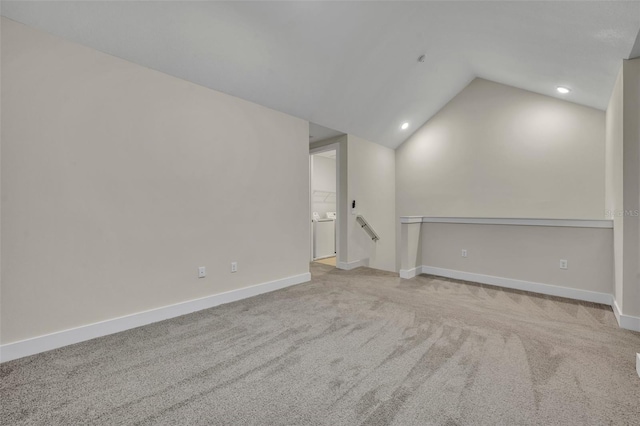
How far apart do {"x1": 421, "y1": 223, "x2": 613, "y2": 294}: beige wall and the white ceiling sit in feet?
5.84

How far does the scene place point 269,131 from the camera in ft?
12.0

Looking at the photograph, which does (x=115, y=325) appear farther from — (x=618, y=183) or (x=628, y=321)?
(x=618, y=183)

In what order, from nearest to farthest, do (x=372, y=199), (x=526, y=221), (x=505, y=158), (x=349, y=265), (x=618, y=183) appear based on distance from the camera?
(x=618, y=183), (x=526, y=221), (x=505, y=158), (x=349, y=265), (x=372, y=199)

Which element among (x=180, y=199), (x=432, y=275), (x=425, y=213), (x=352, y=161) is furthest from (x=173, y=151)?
(x=425, y=213)

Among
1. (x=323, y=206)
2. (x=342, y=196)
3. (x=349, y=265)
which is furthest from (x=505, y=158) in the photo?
(x=323, y=206)

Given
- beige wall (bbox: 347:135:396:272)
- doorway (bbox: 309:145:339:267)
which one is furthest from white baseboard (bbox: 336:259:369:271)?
doorway (bbox: 309:145:339:267)

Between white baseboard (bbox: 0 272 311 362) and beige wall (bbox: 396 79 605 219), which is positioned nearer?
white baseboard (bbox: 0 272 311 362)

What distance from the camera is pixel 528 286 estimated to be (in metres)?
3.71

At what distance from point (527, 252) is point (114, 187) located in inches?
188

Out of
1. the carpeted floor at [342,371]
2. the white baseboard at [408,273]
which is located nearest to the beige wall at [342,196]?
the white baseboard at [408,273]

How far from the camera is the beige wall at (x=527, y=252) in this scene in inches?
130

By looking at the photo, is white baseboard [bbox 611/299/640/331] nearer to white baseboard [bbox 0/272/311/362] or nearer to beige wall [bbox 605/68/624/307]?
beige wall [bbox 605/68/624/307]

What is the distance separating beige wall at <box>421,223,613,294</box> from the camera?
329 centimetres

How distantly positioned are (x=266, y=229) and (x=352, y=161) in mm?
2148
